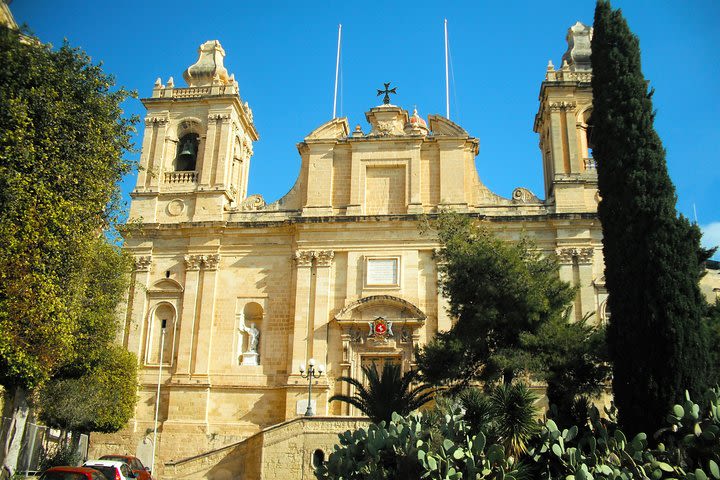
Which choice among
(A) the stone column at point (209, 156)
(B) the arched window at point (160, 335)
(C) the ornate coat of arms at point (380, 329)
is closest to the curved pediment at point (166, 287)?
(B) the arched window at point (160, 335)

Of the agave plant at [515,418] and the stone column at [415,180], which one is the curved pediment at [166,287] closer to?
the stone column at [415,180]

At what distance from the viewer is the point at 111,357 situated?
2292 cm

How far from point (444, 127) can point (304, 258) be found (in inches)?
306

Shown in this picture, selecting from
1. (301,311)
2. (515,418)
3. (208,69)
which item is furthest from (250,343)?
(515,418)

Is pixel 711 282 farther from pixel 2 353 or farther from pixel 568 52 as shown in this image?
pixel 2 353

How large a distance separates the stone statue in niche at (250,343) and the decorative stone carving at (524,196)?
11.5 meters

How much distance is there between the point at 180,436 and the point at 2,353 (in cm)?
1259

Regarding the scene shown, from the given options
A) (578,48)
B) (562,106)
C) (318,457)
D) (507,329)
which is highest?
(578,48)

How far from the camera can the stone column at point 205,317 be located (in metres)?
26.2

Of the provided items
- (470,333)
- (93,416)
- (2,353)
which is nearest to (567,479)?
(470,333)

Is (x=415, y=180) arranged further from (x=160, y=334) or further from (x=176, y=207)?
(x=160, y=334)

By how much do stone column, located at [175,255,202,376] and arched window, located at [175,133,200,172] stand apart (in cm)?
452

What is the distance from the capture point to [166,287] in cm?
2772

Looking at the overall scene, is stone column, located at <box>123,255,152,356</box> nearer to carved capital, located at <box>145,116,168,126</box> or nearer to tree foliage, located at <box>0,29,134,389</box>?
carved capital, located at <box>145,116,168,126</box>
